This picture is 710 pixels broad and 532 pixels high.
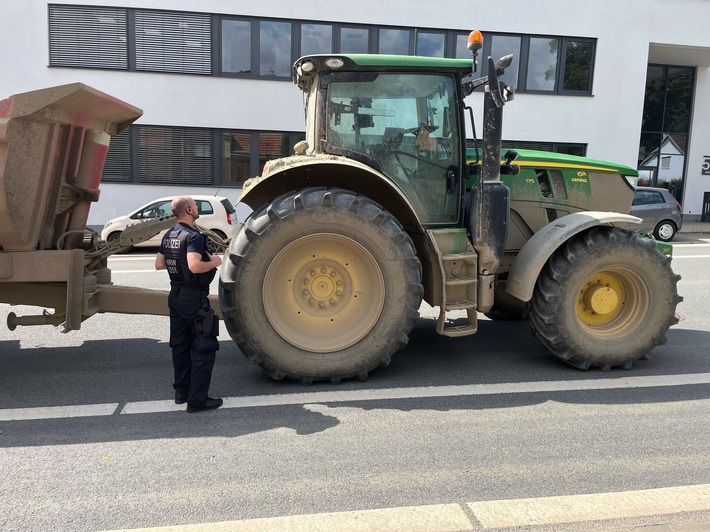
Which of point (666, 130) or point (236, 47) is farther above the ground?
point (236, 47)

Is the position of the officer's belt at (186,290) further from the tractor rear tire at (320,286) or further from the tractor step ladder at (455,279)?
the tractor step ladder at (455,279)

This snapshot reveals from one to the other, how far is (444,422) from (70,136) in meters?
3.48

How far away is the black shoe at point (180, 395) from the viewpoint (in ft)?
12.9

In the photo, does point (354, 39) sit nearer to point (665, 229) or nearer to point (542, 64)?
point (542, 64)

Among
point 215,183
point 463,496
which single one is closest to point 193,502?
point 463,496

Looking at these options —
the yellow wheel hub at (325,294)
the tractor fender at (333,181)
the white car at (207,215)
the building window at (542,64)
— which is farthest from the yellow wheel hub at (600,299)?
the building window at (542,64)

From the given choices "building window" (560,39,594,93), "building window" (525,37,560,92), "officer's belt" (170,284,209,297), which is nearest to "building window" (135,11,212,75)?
"building window" (525,37,560,92)

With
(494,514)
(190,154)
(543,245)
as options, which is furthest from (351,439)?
(190,154)

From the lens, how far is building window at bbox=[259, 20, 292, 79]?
16484mm

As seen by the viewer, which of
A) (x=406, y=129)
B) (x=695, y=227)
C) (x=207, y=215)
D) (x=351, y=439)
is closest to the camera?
(x=351, y=439)

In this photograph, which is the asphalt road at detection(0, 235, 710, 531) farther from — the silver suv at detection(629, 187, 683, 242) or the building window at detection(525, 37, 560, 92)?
the building window at detection(525, 37, 560, 92)

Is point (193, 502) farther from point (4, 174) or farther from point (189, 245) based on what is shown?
point (4, 174)

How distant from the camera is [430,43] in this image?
56.3ft

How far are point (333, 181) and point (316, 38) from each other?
45.0ft
